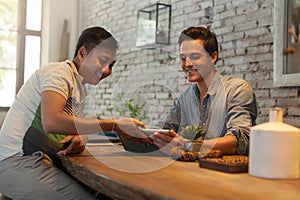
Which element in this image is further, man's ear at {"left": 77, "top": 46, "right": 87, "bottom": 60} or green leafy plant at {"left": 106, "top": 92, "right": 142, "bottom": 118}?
green leafy plant at {"left": 106, "top": 92, "right": 142, "bottom": 118}

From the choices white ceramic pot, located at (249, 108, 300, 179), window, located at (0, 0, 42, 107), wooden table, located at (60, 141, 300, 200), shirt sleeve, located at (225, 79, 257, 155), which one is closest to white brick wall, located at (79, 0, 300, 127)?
shirt sleeve, located at (225, 79, 257, 155)

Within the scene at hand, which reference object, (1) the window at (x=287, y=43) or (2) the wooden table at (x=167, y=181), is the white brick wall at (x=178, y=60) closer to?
(1) the window at (x=287, y=43)

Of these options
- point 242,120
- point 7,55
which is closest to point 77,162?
point 242,120

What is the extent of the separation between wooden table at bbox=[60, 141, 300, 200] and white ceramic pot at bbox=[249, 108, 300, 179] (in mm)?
29

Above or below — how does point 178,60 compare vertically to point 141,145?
above

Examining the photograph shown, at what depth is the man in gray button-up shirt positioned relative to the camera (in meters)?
1.68

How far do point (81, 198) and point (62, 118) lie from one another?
1.01 ft

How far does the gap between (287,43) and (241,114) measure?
3.73 feet

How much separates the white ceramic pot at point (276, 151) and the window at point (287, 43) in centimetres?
162

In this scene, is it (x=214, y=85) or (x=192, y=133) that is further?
(x=214, y=85)

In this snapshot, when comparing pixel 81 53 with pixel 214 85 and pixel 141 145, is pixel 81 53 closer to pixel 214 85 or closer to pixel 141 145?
pixel 141 145

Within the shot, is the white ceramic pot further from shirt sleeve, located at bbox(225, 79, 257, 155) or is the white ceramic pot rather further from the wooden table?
shirt sleeve, located at bbox(225, 79, 257, 155)

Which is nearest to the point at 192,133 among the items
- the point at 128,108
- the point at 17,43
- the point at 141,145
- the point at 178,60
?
the point at 141,145

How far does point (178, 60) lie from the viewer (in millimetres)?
3686
